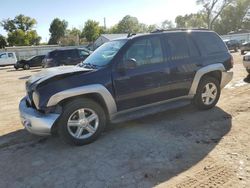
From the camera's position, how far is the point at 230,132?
500cm

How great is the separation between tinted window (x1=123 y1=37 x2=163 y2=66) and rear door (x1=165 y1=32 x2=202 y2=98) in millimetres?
233

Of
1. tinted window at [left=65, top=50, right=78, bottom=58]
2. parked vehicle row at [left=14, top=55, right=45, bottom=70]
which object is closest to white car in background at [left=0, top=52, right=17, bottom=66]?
parked vehicle row at [left=14, top=55, right=45, bottom=70]

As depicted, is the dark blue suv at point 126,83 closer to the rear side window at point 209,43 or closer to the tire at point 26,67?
the rear side window at point 209,43

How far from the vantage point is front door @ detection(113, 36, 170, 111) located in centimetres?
511

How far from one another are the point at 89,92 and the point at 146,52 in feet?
4.87

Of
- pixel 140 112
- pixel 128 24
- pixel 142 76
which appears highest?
pixel 128 24

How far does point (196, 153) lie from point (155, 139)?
2.78 feet

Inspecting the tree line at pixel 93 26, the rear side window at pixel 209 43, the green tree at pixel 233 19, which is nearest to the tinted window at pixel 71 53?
the rear side window at pixel 209 43

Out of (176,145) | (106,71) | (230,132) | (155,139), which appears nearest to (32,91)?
(106,71)

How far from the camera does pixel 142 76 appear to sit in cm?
529

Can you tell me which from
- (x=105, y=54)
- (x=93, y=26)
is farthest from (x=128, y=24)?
(x=105, y=54)

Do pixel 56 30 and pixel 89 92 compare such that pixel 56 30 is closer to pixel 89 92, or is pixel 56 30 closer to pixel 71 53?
pixel 71 53

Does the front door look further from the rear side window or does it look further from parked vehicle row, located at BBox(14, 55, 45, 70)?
parked vehicle row, located at BBox(14, 55, 45, 70)

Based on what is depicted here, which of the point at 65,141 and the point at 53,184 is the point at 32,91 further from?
the point at 53,184
